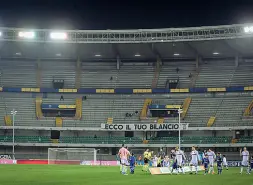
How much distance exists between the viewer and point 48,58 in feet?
262

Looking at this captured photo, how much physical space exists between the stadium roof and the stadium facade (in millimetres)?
155

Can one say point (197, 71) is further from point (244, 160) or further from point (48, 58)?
point (244, 160)

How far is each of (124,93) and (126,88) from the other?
91 centimetres

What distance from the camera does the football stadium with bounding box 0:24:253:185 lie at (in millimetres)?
69062

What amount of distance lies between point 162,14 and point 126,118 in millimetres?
17699

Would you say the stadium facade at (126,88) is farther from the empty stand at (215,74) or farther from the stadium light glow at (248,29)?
the stadium light glow at (248,29)

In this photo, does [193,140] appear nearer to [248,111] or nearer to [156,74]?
[248,111]

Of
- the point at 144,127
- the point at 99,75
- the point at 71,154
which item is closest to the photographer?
the point at 71,154

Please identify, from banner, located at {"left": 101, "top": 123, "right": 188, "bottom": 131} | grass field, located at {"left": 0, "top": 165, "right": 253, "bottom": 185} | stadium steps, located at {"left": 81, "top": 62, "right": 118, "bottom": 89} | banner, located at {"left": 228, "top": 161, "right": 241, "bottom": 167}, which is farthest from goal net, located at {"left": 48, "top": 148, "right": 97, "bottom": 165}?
grass field, located at {"left": 0, "top": 165, "right": 253, "bottom": 185}

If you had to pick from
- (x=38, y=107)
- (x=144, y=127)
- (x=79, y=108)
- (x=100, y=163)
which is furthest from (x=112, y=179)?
(x=38, y=107)

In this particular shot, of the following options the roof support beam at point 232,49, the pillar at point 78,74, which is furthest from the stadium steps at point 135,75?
the roof support beam at point 232,49

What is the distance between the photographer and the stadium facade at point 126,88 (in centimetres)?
6981

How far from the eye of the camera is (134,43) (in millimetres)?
71250

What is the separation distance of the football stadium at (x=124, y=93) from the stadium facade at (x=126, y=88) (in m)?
0.17
